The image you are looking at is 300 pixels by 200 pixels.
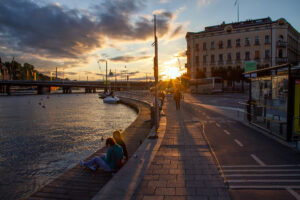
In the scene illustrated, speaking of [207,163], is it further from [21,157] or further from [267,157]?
[21,157]

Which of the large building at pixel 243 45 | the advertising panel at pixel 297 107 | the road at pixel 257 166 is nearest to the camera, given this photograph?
the road at pixel 257 166

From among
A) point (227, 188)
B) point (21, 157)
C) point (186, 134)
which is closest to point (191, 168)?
point (227, 188)

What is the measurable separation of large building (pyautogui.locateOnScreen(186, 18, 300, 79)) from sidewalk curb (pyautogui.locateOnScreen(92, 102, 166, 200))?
176 ft

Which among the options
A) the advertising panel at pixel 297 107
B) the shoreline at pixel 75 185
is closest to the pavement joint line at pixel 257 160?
the advertising panel at pixel 297 107

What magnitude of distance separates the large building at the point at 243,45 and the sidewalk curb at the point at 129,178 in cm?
5369

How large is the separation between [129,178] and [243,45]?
61.1 m

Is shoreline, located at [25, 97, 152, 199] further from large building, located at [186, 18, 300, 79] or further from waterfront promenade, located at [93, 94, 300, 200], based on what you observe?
large building, located at [186, 18, 300, 79]

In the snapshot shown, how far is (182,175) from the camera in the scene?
5117mm

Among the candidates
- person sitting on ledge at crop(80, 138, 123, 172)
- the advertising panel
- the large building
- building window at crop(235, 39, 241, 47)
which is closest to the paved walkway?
person sitting on ledge at crop(80, 138, 123, 172)

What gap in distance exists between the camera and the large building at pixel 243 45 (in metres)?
55.0

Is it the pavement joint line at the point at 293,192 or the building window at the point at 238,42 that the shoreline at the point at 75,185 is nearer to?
the pavement joint line at the point at 293,192

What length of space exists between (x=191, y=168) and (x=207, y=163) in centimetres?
60

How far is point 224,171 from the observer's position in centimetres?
539

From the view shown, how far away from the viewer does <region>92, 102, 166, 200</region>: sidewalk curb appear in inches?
168
